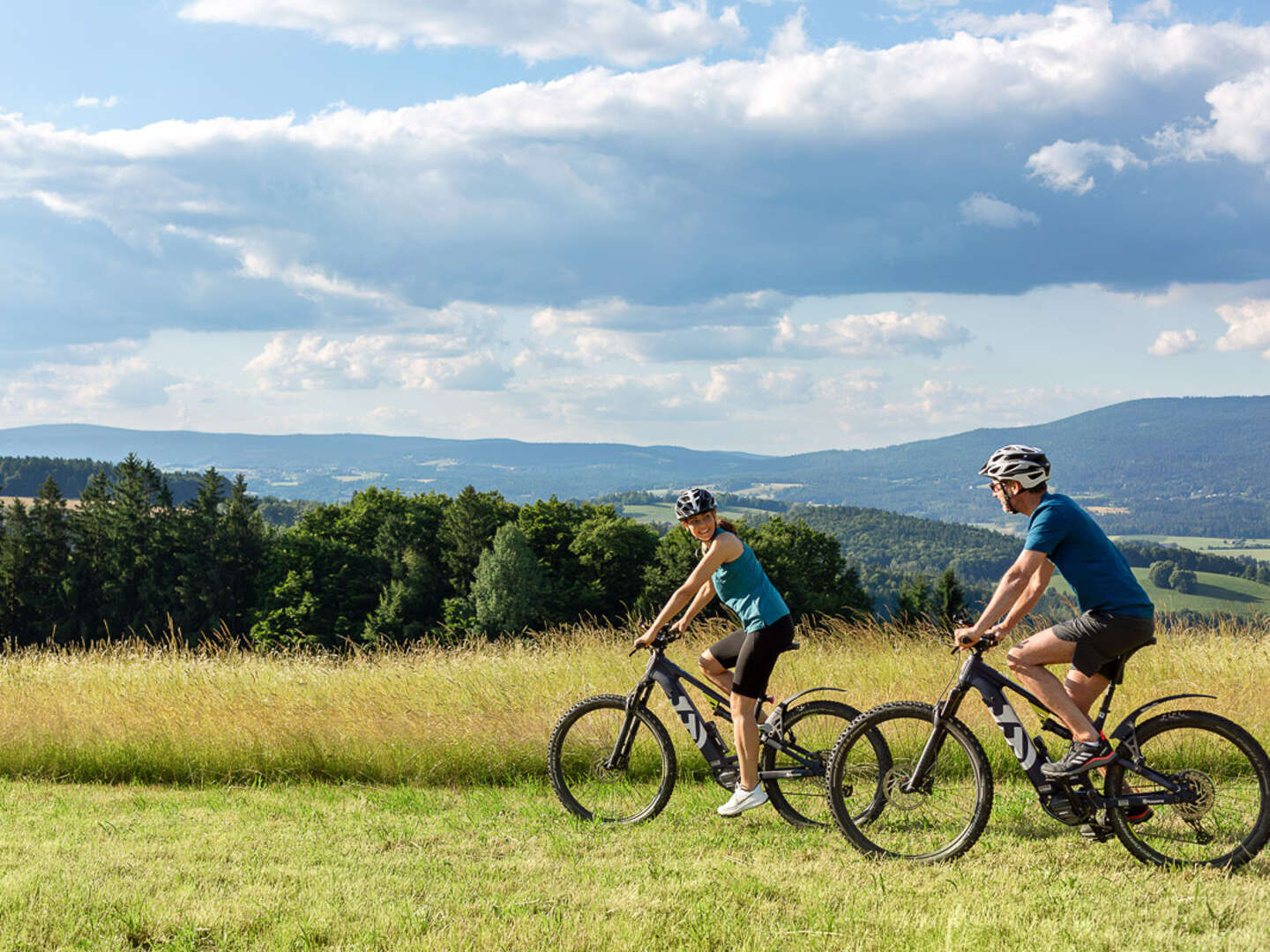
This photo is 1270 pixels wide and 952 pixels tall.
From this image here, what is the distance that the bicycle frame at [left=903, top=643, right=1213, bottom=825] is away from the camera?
5.59 meters

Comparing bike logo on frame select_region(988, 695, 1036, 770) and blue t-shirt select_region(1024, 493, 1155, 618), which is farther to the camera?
bike logo on frame select_region(988, 695, 1036, 770)

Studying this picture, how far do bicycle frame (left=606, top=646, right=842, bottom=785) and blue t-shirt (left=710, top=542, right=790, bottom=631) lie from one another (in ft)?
1.83

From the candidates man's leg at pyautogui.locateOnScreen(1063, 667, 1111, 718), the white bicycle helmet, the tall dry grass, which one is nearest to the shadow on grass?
the tall dry grass

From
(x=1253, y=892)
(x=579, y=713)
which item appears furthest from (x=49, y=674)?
(x=1253, y=892)

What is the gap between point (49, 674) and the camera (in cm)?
1135

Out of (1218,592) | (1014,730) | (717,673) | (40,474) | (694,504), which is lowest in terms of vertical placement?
(1218,592)

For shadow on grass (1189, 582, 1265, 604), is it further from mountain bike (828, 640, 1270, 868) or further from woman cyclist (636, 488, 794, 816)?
woman cyclist (636, 488, 794, 816)

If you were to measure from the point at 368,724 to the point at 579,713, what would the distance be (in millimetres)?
2756

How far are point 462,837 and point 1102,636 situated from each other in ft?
13.2

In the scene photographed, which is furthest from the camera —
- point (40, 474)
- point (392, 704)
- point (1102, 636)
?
point (40, 474)

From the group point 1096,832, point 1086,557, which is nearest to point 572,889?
point 1096,832

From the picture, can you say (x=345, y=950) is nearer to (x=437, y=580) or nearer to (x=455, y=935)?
(x=455, y=935)

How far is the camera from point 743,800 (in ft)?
21.0

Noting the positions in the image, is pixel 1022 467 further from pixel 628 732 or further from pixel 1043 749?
pixel 628 732
